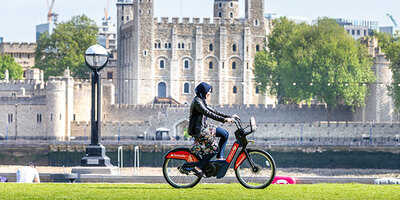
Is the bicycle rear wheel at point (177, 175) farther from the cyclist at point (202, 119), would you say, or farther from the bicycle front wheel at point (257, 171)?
the bicycle front wheel at point (257, 171)

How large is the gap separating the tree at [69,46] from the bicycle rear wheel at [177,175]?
68683 millimetres

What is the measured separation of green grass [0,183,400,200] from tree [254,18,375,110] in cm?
5381

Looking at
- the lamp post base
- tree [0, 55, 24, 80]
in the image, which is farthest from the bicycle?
tree [0, 55, 24, 80]

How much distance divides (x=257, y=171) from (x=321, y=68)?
2155 inches

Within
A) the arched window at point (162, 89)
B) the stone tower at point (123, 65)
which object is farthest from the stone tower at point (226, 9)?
the arched window at point (162, 89)

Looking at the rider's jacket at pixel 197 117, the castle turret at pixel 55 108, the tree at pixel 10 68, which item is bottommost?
the castle turret at pixel 55 108

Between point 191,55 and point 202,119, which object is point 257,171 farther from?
point 191,55

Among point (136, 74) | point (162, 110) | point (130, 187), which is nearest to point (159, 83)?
point (136, 74)

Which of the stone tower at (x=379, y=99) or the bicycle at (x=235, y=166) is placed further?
the stone tower at (x=379, y=99)

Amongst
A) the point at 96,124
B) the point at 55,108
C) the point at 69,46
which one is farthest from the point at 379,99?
the point at 96,124

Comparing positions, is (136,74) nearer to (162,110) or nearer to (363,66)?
(162,110)

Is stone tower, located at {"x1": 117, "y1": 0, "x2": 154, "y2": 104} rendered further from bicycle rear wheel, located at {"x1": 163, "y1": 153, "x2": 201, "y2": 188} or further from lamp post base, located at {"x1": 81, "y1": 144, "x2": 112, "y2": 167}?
bicycle rear wheel, located at {"x1": 163, "y1": 153, "x2": 201, "y2": 188}

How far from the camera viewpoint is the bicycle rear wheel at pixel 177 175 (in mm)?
14547

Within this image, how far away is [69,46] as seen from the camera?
8456cm
